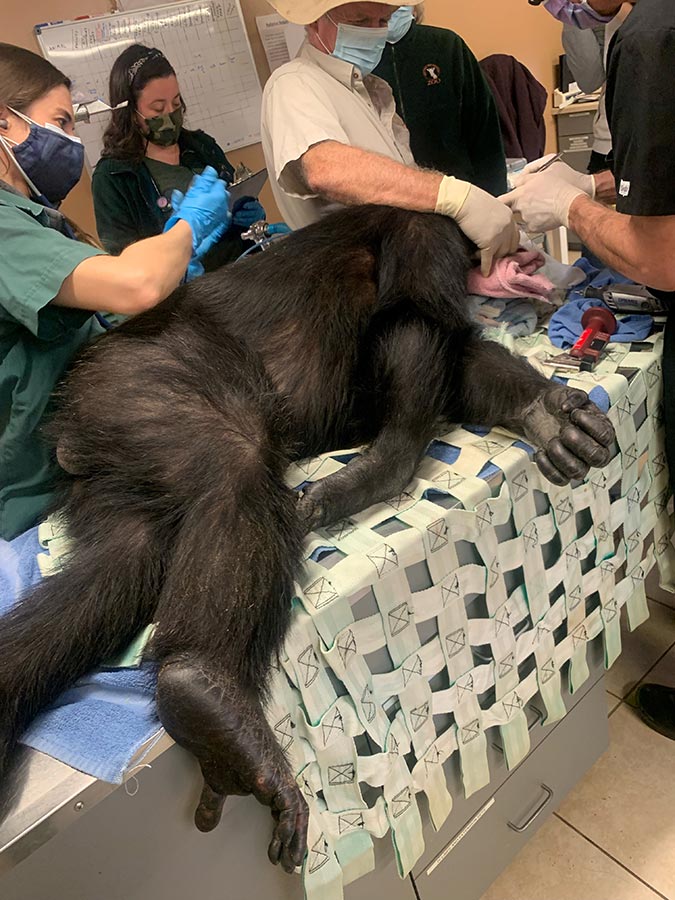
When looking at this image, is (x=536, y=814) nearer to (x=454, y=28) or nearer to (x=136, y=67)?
(x=136, y=67)

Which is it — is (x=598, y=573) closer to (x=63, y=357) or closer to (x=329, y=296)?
(x=329, y=296)

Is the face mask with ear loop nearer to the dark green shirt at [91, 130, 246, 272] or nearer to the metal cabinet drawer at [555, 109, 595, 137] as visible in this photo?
the dark green shirt at [91, 130, 246, 272]

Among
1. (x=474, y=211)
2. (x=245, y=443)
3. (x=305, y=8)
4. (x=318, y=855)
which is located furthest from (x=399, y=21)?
(x=318, y=855)

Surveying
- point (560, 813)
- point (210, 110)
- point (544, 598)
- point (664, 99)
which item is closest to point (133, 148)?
point (210, 110)

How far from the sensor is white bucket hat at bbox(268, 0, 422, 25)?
1.20 meters

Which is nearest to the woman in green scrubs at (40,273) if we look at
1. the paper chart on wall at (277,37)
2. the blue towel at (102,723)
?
the blue towel at (102,723)

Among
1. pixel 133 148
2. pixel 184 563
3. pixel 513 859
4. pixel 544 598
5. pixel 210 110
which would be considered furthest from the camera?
pixel 210 110

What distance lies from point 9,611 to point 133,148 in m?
1.56

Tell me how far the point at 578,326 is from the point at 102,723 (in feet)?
3.17

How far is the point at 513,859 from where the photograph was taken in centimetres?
124

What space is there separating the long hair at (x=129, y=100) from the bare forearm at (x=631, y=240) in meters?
1.34

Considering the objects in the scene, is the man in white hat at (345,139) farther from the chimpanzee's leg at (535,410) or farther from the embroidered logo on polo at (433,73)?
the embroidered logo on polo at (433,73)

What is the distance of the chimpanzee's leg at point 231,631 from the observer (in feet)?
2.12

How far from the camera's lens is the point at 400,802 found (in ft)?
2.84
